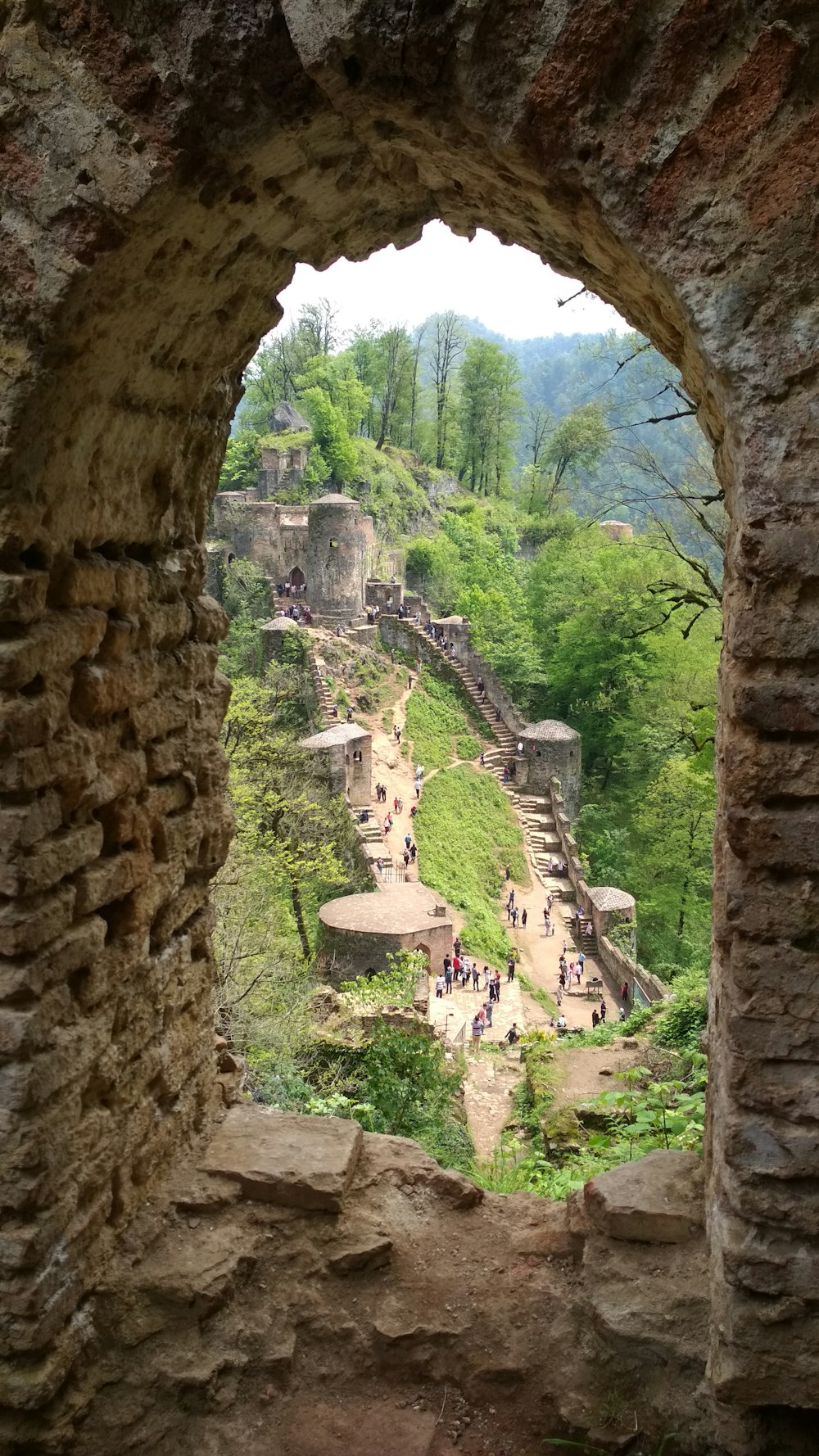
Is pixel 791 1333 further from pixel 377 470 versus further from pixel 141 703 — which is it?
pixel 377 470

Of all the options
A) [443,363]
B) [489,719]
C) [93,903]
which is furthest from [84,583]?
[443,363]

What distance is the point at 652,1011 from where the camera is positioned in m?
12.3

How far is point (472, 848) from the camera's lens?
24.9 metres

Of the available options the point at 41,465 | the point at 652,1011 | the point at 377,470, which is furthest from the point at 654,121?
the point at 377,470

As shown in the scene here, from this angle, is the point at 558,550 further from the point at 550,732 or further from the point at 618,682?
the point at 550,732

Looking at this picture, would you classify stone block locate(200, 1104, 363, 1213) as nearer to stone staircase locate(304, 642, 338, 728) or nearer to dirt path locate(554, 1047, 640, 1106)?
dirt path locate(554, 1047, 640, 1106)

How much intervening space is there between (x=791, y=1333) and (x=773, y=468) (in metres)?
1.96

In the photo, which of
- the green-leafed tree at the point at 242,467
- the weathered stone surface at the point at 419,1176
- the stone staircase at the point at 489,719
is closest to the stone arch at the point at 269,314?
the weathered stone surface at the point at 419,1176

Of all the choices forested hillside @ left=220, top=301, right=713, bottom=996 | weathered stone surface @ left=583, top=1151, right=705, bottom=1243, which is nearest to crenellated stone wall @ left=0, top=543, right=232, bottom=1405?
weathered stone surface @ left=583, top=1151, right=705, bottom=1243

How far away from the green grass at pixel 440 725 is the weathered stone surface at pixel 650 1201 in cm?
2503

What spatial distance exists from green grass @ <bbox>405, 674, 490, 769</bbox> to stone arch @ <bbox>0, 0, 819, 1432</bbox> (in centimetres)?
2541

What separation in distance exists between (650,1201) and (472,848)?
71.5 feet

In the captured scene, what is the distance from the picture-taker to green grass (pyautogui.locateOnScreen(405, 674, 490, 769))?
96.7 feet

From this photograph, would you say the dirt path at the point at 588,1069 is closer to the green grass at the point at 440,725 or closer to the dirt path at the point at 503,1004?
the dirt path at the point at 503,1004
